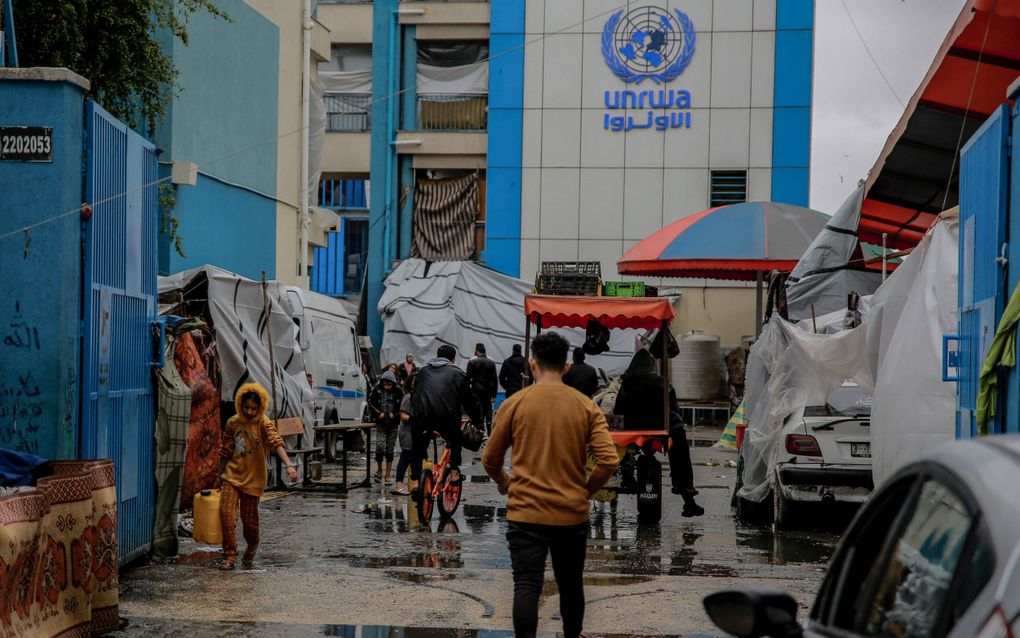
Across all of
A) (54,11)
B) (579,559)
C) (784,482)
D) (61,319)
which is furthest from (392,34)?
(579,559)

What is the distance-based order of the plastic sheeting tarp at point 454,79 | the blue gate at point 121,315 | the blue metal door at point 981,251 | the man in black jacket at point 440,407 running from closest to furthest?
the blue metal door at point 981,251 < the blue gate at point 121,315 < the man in black jacket at point 440,407 < the plastic sheeting tarp at point 454,79

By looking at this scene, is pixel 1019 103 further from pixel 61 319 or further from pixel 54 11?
pixel 54 11

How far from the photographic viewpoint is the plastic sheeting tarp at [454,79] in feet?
115

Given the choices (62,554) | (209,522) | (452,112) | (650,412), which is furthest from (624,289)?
(452,112)

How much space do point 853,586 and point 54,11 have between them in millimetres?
13761

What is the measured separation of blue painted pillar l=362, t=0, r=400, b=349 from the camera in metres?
35.2

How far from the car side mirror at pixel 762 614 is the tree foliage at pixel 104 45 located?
13544 millimetres

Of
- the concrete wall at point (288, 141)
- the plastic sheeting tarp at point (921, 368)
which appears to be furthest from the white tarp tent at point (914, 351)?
the concrete wall at point (288, 141)

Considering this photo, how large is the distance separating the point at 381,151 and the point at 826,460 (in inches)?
970

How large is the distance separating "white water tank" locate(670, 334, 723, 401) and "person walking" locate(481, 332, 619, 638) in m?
24.4

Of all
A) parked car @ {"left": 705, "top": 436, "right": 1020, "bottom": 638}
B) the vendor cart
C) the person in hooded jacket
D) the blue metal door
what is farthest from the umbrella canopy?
parked car @ {"left": 705, "top": 436, "right": 1020, "bottom": 638}

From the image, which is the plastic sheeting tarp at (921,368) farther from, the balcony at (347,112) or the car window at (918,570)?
the balcony at (347,112)

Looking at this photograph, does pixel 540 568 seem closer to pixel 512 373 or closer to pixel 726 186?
pixel 512 373

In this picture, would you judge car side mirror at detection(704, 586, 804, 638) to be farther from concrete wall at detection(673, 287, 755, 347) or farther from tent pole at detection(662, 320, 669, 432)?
concrete wall at detection(673, 287, 755, 347)
